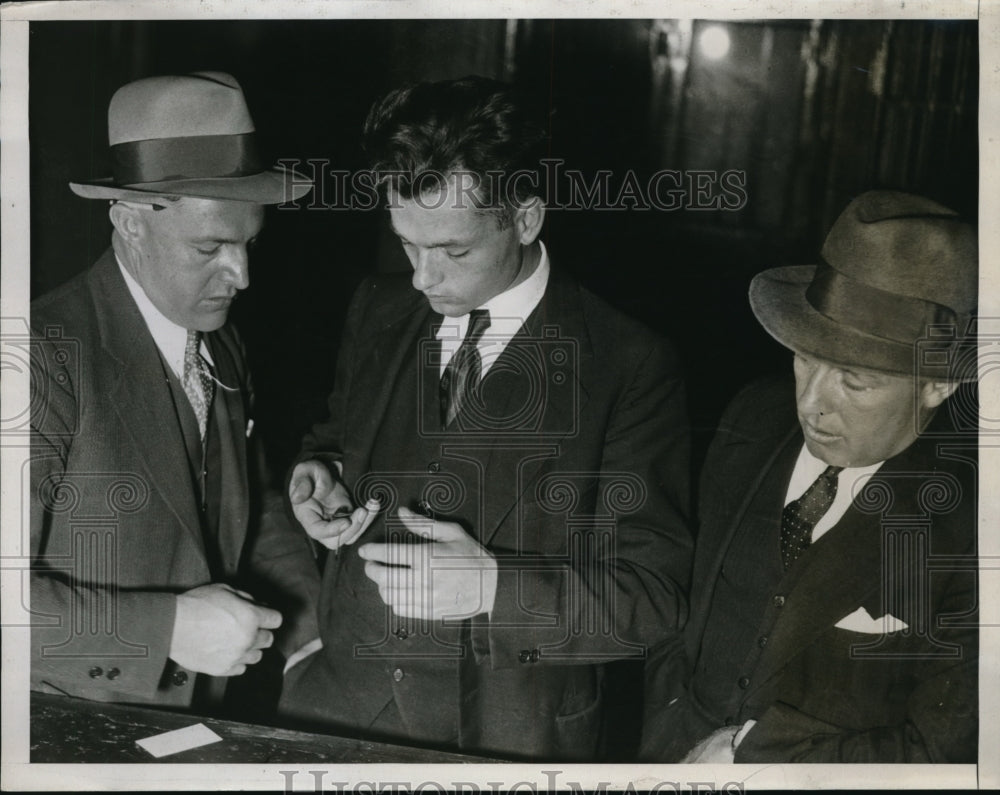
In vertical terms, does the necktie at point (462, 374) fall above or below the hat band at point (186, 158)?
below

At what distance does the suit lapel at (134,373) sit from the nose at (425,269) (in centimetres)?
73

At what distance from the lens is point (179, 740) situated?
3008 millimetres

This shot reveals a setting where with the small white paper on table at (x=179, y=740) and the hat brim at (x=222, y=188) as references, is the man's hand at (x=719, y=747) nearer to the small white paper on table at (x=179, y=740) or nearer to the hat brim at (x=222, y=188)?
the small white paper on table at (x=179, y=740)

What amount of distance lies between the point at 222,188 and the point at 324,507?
90 cm

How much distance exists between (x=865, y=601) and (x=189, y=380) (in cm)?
194

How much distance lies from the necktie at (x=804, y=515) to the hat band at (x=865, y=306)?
39 cm

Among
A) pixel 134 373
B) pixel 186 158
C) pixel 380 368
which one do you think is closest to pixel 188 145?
pixel 186 158

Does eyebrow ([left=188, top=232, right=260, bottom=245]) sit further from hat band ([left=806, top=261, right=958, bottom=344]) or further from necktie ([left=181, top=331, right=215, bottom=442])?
hat band ([left=806, top=261, right=958, bottom=344])

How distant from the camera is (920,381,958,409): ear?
116 inches

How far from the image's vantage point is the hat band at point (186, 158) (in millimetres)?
2854

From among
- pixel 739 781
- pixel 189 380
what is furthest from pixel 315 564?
pixel 739 781

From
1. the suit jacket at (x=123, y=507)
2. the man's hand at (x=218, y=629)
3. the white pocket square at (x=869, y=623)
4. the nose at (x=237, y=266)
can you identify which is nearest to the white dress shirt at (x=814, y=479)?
the white pocket square at (x=869, y=623)

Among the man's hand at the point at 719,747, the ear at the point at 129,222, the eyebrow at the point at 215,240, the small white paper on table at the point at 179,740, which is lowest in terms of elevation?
the small white paper on table at the point at 179,740

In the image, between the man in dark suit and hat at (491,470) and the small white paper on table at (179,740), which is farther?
the small white paper on table at (179,740)
